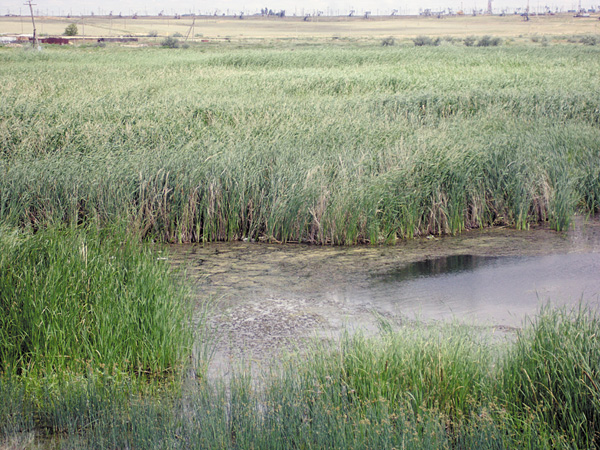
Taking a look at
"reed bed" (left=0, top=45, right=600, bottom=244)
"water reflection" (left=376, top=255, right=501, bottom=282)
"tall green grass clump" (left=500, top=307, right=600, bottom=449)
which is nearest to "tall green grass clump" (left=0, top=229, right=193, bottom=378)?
"reed bed" (left=0, top=45, right=600, bottom=244)

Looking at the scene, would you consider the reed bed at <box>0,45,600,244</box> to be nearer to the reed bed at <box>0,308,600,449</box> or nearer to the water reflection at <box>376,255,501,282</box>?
the water reflection at <box>376,255,501,282</box>

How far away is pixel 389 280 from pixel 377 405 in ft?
10.5

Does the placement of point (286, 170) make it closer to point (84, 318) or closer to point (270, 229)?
point (270, 229)

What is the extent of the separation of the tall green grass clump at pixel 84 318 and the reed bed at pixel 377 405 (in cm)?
34

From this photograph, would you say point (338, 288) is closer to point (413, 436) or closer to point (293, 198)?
point (293, 198)

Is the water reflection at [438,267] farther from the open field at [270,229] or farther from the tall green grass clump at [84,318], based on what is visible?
the tall green grass clump at [84,318]

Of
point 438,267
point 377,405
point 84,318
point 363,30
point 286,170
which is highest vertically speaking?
point 363,30

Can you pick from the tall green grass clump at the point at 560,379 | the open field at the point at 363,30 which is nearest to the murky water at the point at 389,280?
the tall green grass clump at the point at 560,379

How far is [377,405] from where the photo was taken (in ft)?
10.2

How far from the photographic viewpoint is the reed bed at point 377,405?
2.91m

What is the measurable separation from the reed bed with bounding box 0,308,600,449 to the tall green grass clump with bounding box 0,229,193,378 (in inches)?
13.6

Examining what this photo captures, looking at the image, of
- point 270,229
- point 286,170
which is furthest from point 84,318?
point 286,170

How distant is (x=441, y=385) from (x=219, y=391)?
1.38 meters

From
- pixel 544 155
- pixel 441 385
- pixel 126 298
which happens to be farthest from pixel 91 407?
pixel 544 155
